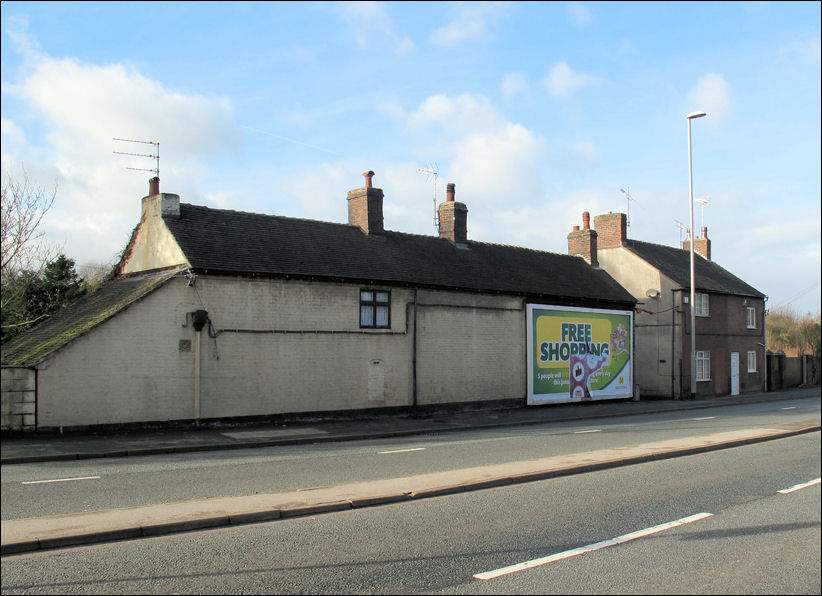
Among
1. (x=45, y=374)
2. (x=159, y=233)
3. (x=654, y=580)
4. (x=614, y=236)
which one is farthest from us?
(x=614, y=236)

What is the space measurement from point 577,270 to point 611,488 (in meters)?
23.0

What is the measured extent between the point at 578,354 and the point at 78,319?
19.1 meters

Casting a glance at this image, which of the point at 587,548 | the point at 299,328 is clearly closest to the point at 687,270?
the point at 299,328

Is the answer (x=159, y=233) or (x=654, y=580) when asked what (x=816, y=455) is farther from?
(x=159, y=233)

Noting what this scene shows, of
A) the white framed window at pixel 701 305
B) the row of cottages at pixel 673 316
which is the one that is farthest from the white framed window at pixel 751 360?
the white framed window at pixel 701 305

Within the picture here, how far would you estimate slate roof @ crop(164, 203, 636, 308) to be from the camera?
20062 millimetres

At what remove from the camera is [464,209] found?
2861 cm

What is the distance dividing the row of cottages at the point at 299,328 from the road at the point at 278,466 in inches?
161

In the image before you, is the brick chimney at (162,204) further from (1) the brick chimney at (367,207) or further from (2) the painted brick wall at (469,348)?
(2) the painted brick wall at (469,348)

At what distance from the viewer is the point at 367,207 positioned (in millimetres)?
25141

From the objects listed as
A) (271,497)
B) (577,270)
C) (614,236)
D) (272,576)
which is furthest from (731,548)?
(614,236)

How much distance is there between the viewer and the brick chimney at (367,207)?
2506 cm

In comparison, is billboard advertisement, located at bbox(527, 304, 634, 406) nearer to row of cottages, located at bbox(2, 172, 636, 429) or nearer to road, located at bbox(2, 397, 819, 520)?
row of cottages, located at bbox(2, 172, 636, 429)

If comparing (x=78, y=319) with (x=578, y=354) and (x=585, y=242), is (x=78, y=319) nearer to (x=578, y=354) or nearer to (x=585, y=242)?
(x=578, y=354)
